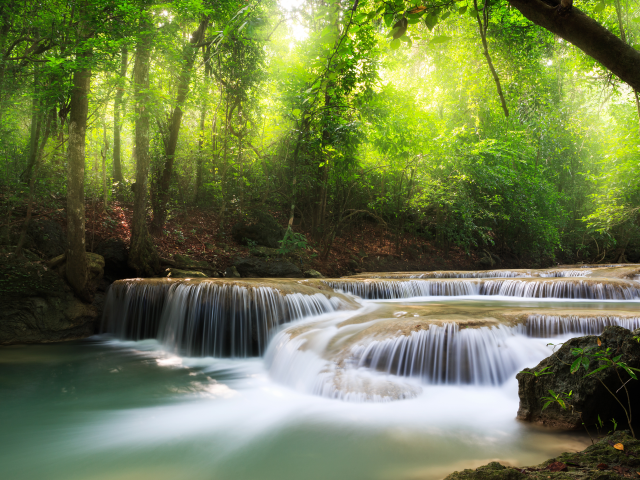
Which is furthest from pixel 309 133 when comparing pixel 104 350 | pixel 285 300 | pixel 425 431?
pixel 425 431

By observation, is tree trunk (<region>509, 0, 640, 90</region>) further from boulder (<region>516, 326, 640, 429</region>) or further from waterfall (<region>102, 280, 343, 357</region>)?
waterfall (<region>102, 280, 343, 357</region>)

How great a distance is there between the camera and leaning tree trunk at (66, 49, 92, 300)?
785cm

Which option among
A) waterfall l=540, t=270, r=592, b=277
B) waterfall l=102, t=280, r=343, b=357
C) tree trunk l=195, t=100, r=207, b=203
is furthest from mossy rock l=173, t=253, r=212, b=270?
waterfall l=540, t=270, r=592, b=277

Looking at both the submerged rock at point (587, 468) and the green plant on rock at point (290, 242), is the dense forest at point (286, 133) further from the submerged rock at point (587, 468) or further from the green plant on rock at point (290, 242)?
the submerged rock at point (587, 468)

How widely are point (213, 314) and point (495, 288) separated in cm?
784

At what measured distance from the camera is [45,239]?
905 cm

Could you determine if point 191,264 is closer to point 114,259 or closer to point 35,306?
point 114,259

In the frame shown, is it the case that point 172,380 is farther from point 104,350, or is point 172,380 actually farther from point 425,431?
point 425,431

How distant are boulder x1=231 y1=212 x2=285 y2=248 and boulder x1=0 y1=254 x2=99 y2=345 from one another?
232 inches

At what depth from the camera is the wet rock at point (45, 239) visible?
8.90m

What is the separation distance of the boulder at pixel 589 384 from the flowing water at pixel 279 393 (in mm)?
214

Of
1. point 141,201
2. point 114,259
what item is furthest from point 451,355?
point 114,259

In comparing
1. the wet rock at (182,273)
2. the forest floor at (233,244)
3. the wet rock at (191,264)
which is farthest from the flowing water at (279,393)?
the forest floor at (233,244)

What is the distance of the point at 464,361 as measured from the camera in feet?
15.5
